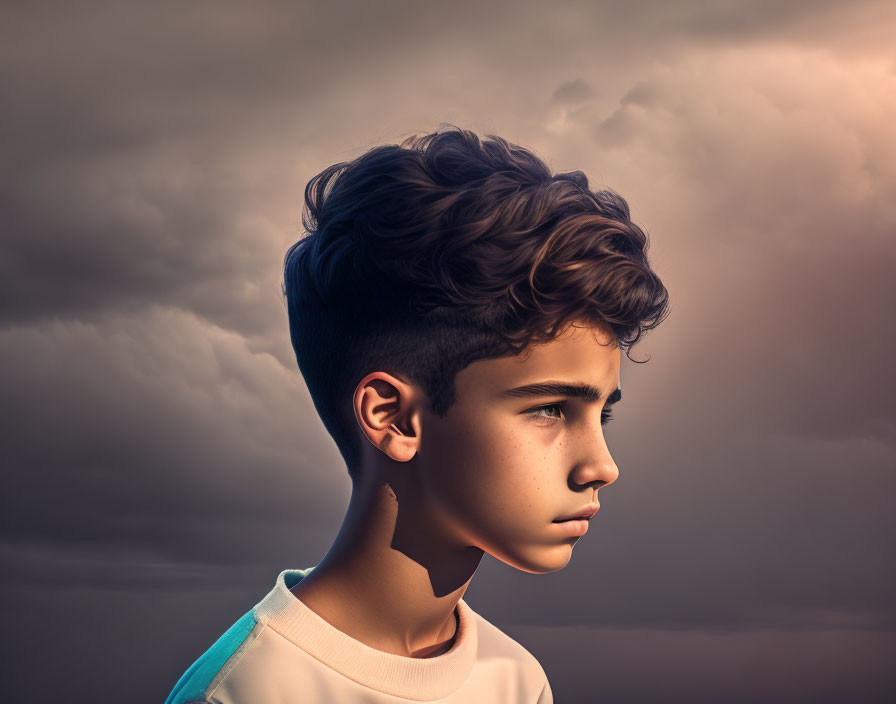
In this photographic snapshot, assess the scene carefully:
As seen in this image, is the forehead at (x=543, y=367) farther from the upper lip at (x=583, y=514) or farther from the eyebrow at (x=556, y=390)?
the upper lip at (x=583, y=514)

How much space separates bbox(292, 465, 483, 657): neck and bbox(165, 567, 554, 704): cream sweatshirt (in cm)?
6

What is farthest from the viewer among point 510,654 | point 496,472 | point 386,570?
point 510,654

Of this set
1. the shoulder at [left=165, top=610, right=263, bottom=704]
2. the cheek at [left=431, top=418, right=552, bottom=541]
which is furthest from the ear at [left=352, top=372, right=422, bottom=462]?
the shoulder at [left=165, top=610, right=263, bottom=704]

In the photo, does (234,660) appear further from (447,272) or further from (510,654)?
(447,272)

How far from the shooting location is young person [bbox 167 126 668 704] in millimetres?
2670

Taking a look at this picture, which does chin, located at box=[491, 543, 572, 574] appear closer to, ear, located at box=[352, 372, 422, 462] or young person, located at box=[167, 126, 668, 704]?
young person, located at box=[167, 126, 668, 704]

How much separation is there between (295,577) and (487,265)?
1.28m

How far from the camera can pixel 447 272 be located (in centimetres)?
270

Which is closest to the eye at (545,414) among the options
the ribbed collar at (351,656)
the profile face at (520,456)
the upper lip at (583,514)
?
the profile face at (520,456)

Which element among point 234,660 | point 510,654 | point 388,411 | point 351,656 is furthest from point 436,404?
point 510,654

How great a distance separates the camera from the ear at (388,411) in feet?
8.91

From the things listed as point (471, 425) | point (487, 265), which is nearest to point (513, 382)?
point (471, 425)

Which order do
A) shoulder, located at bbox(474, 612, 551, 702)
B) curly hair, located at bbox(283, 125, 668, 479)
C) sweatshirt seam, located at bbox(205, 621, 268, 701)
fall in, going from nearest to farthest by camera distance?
sweatshirt seam, located at bbox(205, 621, 268, 701), curly hair, located at bbox(283, 125, 668, 479), shoulder, located at bbox(474, 612, 551, 702)

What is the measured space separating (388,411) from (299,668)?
2.66 ft
